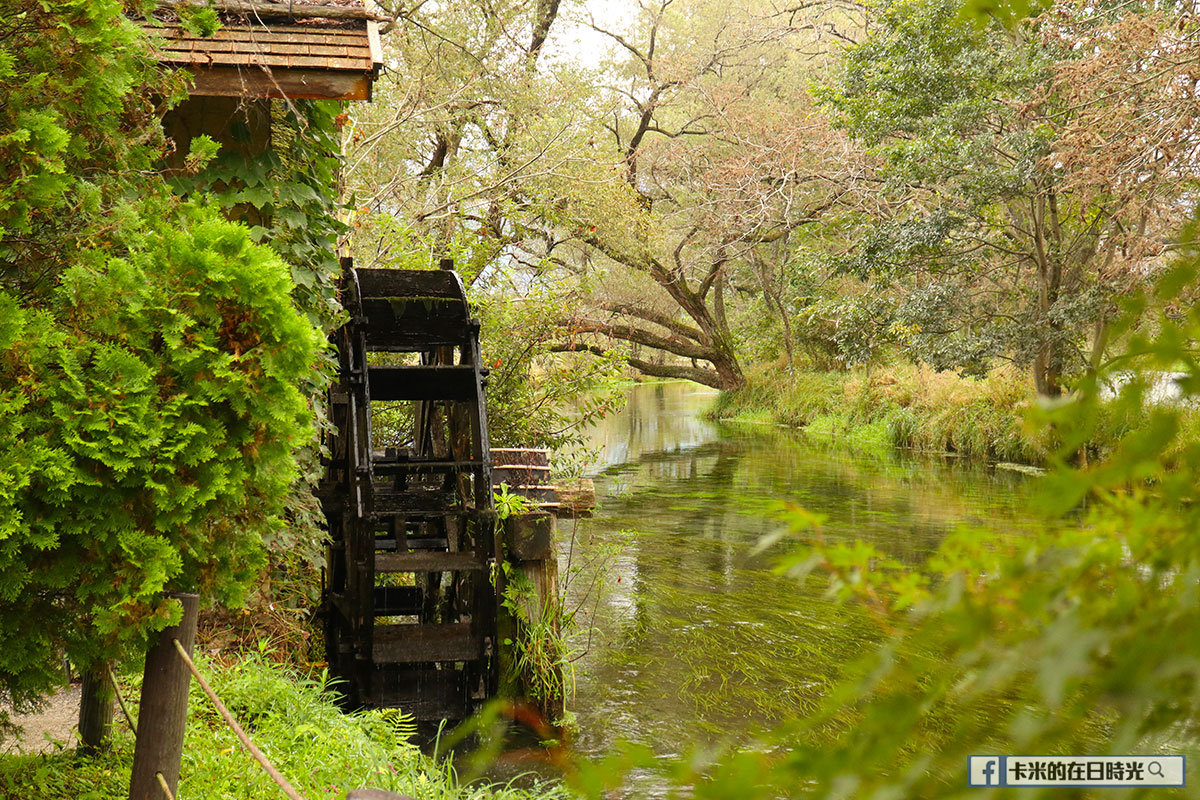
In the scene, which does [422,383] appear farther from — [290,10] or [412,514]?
[290,10]

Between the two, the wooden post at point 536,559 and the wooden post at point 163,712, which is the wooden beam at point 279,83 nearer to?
the wooden post at point 536,559

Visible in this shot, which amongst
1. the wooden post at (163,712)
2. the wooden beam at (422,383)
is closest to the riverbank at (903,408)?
the wooden beam at (422,383)

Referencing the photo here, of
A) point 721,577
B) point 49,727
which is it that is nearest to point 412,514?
point 49,727

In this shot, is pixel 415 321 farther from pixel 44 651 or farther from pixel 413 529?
pixel 44 651

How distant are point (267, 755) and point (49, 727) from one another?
123cm

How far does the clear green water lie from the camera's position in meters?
6.55

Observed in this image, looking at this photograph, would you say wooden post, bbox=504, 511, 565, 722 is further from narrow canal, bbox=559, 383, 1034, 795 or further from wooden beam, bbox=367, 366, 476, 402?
wooden beam, bbox=367, 366, 476, 402

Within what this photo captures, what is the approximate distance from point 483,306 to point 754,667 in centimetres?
436

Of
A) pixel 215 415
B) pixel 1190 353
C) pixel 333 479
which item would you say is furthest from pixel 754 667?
pixel 1190 353

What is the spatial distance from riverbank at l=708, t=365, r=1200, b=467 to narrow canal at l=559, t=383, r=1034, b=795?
2.60ft

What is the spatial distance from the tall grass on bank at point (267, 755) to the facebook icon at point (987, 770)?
8.83ft

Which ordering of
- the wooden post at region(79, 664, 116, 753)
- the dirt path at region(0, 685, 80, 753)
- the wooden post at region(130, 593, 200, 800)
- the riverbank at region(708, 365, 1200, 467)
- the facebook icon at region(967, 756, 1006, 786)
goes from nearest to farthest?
the facebook icon at region(967, 756, 1006, 786), the wooden post at region(130, 593, 200, 800), the wooden post at region(79, 664, 116, 753), the dirt path at region(0, 685, 80, 753), the riverbank at region(708, 365, 1200, 467)

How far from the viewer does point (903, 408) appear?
2122 cm

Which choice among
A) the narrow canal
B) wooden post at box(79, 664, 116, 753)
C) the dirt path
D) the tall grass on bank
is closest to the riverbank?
the narrow canal
